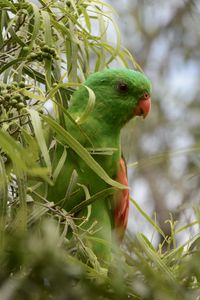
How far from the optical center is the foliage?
2.20 feet

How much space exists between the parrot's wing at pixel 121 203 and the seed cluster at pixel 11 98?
73cm

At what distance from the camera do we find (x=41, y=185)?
141 cm

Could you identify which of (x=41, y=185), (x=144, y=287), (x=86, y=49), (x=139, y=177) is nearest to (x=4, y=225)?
(x=41, y=185)

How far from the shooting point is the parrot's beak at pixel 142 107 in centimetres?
199

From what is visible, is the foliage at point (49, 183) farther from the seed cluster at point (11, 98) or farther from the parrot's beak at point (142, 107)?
the parrot's beak at point (142, 107)

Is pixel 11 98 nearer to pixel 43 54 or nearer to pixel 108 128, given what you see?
pixel 43 54

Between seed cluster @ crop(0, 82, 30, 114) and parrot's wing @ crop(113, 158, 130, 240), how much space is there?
0.73 metres

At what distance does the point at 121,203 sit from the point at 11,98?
80 cm

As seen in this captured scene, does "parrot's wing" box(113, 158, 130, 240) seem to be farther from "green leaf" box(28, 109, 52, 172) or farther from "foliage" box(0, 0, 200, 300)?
"green leaf" box(28, 109, 52, 172)

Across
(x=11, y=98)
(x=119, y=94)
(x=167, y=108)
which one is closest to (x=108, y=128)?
(x=119, y=94)

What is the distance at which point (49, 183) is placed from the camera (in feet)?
3.44

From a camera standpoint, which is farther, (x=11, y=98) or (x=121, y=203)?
(x=121, y=203)

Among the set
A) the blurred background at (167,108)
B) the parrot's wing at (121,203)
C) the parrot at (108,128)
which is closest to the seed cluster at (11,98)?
the parrot at (108,128)

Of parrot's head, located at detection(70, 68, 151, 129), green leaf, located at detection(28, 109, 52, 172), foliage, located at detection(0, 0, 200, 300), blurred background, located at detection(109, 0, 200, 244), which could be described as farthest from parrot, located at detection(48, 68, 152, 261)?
blurred background, located at detection(109, 0, 200, 244)
